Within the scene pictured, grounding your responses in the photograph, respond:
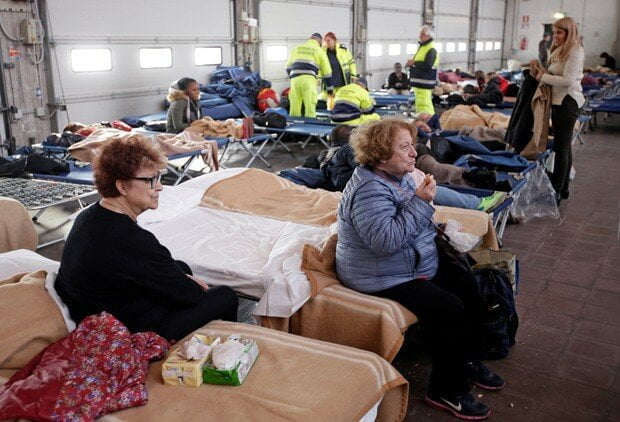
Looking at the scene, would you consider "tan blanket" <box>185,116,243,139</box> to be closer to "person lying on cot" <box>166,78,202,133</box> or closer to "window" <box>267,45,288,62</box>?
"person lying on cot" <box>166,78,202,133</box>

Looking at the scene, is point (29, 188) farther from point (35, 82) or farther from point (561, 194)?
point (561, 194)

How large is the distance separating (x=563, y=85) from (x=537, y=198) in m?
1.00

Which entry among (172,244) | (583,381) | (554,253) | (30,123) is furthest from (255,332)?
(30,123)

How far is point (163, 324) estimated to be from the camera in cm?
241

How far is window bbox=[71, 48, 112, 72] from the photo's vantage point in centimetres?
793

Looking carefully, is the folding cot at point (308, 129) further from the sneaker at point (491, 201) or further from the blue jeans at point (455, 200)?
the blue jeans at point (455, 200)

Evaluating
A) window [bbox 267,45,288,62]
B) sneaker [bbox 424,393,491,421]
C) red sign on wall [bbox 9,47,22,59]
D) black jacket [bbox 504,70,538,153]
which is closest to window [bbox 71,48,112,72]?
red sign on wall [bbox 9,47,22,59]

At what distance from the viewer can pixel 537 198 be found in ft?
18.4

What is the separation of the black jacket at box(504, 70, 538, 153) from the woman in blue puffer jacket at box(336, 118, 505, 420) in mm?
3272

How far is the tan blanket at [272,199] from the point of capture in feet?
13.1

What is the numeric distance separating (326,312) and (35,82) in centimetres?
605

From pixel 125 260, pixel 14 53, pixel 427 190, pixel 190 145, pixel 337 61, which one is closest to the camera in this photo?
pixel 125 260

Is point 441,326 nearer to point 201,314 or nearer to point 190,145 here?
point 201,314

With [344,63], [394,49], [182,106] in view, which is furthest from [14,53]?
[394,49]
